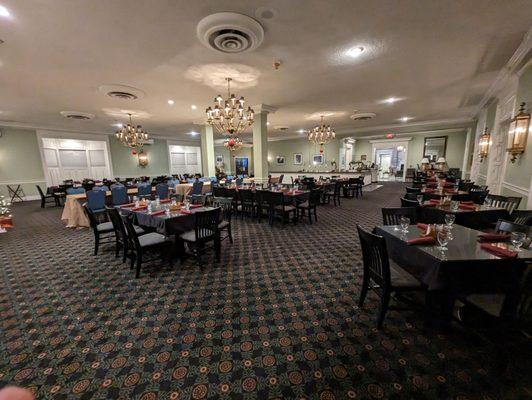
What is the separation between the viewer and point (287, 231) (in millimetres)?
5117

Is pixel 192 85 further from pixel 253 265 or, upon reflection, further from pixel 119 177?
pixel 119 177

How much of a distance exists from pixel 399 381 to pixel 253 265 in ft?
7.18

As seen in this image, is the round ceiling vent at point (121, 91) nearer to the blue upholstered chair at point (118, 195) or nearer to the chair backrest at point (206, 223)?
the blue upholstered chair at point (118, 195)

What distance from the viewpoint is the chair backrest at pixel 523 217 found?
9.28ft

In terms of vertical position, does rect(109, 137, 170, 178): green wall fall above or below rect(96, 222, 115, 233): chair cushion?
above

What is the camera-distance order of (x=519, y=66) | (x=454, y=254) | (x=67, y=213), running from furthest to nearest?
(x=67, y=213) → (x=519, y=66) → (x=454, y=254)

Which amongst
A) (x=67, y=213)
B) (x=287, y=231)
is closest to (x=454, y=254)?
(x=287, y=231)

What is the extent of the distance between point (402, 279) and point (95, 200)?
271 inches

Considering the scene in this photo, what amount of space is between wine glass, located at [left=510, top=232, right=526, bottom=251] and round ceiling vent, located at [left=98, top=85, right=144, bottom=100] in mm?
6718

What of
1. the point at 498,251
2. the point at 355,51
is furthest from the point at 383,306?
the point at 355,51

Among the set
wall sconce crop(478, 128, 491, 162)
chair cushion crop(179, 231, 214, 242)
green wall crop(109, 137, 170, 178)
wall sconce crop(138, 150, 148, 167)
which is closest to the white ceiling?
wall sconce crop(478, 128, 491, 162)

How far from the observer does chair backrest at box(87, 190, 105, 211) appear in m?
5.76

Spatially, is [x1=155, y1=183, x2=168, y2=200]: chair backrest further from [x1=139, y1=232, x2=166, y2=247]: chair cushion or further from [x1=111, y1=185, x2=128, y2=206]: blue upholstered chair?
[x1=139, y1=232, x2=166, y2=247]: chair cushion

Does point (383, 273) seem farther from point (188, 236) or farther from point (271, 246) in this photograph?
point (188, 236)
